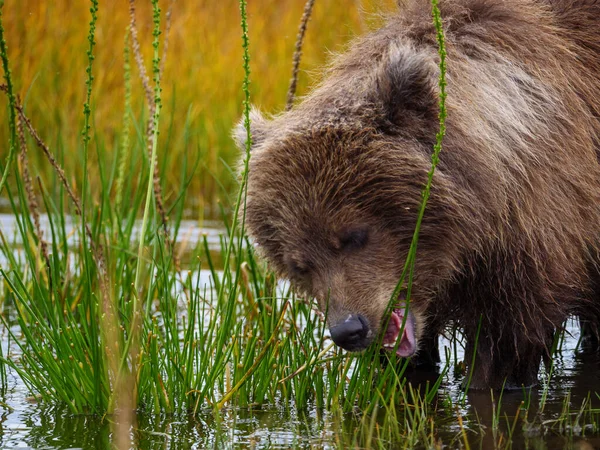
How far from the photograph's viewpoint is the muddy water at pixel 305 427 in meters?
3.67

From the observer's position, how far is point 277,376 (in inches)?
167

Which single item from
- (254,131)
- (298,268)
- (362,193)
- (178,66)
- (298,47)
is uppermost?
(178,66)

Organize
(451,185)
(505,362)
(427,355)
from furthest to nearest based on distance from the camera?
(427,355)
(505,362)
(451,185)

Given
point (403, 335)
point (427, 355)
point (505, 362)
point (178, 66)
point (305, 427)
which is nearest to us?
point (305, 427)

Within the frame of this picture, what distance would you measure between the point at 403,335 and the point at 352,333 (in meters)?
0.36

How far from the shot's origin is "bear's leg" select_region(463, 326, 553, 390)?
4.47 metres

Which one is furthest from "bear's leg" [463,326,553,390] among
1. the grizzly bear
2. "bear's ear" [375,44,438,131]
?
"bear's ear" [375,44,438,131]

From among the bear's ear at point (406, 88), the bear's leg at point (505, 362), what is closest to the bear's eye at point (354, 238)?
the bear's ear at point (406, 88)

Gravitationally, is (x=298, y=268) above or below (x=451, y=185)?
below

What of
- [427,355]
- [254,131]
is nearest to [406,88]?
[254,131]

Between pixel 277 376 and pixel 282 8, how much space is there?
7.72 meters

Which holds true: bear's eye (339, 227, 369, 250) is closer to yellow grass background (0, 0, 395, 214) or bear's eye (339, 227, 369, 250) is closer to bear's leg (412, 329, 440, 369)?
bear's leg (412, 329, 440, 369)

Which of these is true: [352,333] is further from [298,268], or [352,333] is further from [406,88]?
[406,88]

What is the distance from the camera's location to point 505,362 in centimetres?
455
